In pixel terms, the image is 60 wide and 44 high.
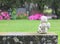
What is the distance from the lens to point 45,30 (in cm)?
Result: 608

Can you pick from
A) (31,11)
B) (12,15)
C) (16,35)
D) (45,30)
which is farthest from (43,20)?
(31,11)

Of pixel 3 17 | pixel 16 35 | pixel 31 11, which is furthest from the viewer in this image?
pixel 31 11

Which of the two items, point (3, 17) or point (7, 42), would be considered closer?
point (7, 42)

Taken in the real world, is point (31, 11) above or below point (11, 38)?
below

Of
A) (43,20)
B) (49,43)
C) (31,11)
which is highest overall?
(43,20)

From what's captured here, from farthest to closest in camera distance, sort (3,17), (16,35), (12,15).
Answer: (12,15)
(3,17)
(16,35)

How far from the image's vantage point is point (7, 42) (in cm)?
601

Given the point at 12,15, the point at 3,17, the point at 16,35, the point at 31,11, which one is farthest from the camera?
the point at 31,11

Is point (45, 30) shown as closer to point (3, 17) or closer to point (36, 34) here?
point (36, 34)

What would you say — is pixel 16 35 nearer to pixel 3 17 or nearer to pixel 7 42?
pixel 7 42

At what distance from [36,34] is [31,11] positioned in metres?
19.7

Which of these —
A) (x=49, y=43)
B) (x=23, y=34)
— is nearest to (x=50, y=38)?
(x=49, y=43)

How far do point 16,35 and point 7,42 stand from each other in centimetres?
26

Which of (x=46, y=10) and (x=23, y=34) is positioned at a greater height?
(x=23, y=34)
